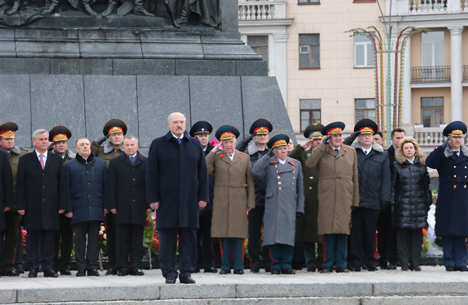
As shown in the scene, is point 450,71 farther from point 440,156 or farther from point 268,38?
point 440,156

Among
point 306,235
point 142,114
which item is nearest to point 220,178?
point 306,235

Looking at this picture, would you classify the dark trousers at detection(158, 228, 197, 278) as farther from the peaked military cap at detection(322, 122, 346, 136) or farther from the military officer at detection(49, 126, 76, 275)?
the peaked military cap at detection(322, 122, 346, 136)

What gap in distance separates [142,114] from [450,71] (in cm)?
3423

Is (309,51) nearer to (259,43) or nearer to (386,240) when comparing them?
(259,43)

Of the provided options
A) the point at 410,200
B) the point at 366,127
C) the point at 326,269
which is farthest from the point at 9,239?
the point at 410,200

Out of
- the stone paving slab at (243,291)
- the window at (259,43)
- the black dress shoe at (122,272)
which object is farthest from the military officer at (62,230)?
the window at (259,43)

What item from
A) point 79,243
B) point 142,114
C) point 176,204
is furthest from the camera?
point 142,114

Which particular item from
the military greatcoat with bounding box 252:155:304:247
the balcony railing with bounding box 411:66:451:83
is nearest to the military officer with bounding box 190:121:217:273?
the military greatcoat with bounding box 252:155:304:247

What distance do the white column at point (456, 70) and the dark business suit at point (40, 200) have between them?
36.5m

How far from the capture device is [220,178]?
11320 mm

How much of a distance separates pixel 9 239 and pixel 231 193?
2.69 meters

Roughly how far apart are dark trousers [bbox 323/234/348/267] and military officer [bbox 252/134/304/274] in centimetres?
44

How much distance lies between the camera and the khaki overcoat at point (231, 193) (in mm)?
11180

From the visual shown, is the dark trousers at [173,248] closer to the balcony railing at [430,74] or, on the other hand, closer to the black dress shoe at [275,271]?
the black dress shoe at [275,271]
